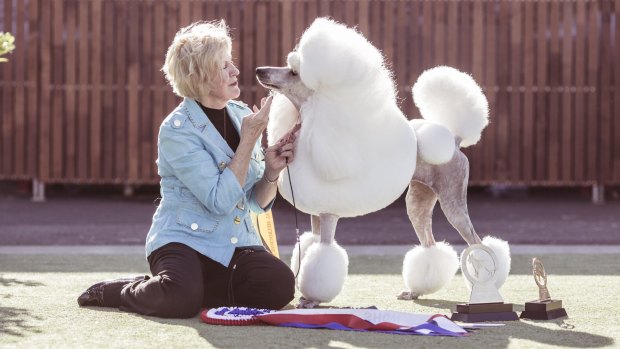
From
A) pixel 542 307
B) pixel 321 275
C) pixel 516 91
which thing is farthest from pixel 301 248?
pixel 516 91

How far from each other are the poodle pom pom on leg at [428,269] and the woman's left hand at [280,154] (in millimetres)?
806

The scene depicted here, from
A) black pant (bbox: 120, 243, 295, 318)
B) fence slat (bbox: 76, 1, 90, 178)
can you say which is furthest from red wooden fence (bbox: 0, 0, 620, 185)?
black pant (bbox: 120, 243, 295, 318)

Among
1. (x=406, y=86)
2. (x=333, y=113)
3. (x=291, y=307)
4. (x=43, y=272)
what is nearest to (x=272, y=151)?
(x=333, y=113)

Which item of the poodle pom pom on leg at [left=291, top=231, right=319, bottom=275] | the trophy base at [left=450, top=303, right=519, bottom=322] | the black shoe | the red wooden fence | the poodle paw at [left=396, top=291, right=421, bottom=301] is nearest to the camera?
the trophy base at [left=450, top=303, right=519, bottom=322]

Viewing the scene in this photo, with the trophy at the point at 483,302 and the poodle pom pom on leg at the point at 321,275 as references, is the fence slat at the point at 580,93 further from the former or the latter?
the poodle pom pom on leg at the point at 321,275

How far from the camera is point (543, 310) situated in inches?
160

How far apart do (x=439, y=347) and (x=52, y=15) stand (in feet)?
26.9

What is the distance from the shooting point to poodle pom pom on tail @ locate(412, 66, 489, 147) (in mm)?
4648

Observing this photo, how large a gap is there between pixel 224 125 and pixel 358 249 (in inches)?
109

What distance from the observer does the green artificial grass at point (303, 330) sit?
355 centimetres

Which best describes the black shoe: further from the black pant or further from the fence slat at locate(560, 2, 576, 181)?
the fence slat at locate(560, 2, 576, 181)

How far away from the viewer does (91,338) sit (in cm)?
359

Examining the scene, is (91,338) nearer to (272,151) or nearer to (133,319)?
(133,319)

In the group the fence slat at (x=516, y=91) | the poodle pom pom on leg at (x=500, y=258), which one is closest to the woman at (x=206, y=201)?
the poodle pom pom on leg at (x=500, y=258)
